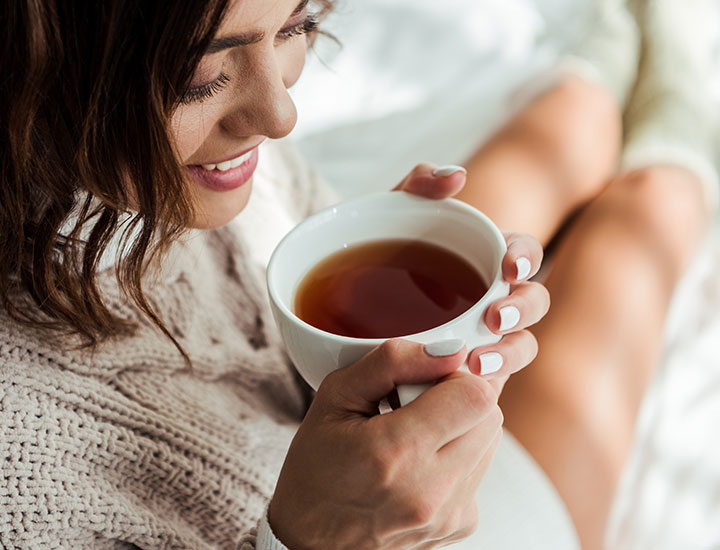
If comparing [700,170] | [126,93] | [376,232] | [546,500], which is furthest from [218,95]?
[700,170]

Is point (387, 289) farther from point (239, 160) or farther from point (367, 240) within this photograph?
point (239, 160)

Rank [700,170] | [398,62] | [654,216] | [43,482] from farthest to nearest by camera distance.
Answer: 1. [398,62]
2. [700,170]
3. [654,216]
4. [43,482]

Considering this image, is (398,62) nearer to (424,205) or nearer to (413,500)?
(424,205)

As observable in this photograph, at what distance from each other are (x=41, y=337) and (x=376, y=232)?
0.35 metres

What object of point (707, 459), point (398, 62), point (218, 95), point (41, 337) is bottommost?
point (707, 459)

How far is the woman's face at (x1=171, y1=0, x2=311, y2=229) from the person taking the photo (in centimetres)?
60

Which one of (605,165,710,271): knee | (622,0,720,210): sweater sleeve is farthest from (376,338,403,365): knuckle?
(622,0,720,210): sweater sleeve

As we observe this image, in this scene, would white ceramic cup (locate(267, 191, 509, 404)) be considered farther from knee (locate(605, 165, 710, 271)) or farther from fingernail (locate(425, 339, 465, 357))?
knee (locate(605, 165, 710, 271))

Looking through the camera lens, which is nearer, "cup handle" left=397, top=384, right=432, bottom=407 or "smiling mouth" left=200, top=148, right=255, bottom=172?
"cup handle" left=397, top=384, right=432, bottom=407

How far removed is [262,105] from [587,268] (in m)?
0.67

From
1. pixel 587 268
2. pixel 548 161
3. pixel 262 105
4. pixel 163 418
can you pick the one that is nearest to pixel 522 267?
pixel 262 105

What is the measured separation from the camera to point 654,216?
123cm

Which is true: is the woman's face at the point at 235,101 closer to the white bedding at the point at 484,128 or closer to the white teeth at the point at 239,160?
the white teeth at the point at 239,160

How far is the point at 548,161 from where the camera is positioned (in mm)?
1285
